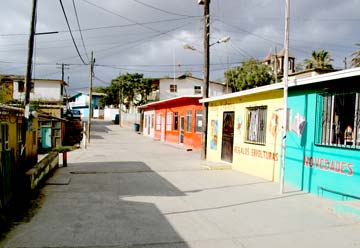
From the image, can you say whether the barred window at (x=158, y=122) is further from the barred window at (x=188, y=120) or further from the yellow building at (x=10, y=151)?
the yellow building at (x=10, y=151)

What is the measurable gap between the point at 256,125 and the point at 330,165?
3.82 m

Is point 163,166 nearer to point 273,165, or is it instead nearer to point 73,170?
point 73,170

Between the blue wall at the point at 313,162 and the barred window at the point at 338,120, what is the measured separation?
0.17 meters

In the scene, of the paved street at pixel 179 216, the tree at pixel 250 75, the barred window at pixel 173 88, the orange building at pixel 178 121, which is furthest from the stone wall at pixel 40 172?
the tree at pixel 250 75

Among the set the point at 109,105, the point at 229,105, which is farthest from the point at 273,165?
the point at 109,105

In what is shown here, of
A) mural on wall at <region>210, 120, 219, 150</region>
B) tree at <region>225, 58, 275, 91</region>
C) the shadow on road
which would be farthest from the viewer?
tree at <region>225, 58, 275, 91</region>

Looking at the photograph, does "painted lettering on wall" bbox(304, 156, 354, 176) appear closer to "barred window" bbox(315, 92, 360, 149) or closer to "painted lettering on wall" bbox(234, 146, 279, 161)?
"barred window" bbox(315, 92, 360, 149)

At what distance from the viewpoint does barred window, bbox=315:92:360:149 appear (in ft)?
22.9

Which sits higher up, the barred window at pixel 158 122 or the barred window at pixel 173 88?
the barred window at pixel 173 88

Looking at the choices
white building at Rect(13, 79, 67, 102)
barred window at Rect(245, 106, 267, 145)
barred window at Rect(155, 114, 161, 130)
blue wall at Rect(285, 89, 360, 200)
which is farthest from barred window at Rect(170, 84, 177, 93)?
blue wall at Rect(285, 89, 360, 200)

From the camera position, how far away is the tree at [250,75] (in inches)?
1674

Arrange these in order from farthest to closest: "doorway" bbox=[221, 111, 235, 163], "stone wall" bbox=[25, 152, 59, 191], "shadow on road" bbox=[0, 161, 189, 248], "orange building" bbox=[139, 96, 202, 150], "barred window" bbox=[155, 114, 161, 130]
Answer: "barred window" bbox=[155, 114, 161, 130], "orange building" bbox=[139, 96, 202, 150], "doorway" bbox=[221, 111, 235, 163], "stone wall" bbox=[25, 152, 59, 191], "shadow on road" bbox=[0, 161, 189, 248]

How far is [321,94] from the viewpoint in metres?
7.85

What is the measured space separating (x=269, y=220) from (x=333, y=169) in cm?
238
